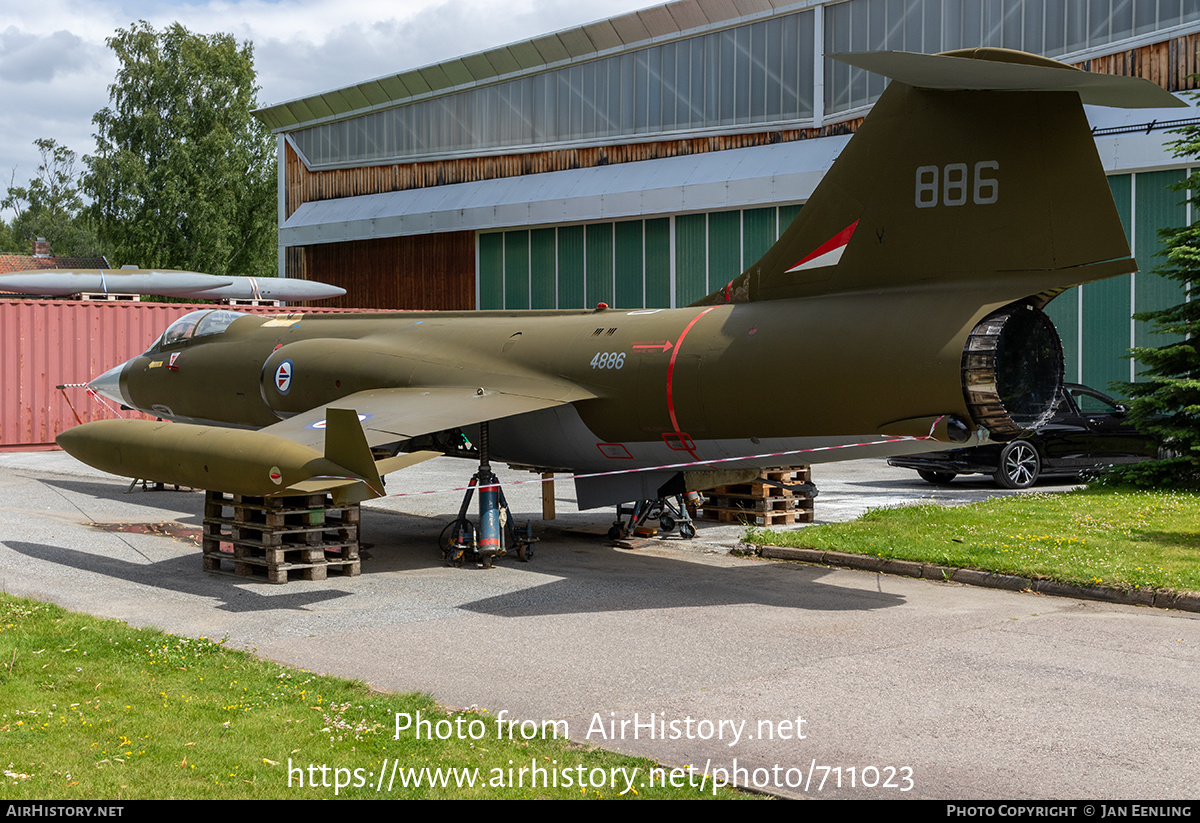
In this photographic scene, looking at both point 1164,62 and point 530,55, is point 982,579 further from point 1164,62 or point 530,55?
point 530,55

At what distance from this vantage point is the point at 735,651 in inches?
326

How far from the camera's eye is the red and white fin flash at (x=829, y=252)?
9.89m

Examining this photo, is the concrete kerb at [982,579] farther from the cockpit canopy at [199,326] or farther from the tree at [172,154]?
the tree at [172,154]

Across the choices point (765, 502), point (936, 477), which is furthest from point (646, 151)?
point (765, 502)

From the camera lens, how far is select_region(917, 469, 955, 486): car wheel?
20.1 metres

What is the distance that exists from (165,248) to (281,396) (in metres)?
45.7

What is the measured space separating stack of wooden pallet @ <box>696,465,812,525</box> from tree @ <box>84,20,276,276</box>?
4668cm

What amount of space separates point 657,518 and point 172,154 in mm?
48219

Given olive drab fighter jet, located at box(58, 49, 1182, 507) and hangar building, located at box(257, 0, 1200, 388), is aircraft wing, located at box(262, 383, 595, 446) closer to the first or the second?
olive drab fighter jet, located at box(58, 49, 1182, 507)

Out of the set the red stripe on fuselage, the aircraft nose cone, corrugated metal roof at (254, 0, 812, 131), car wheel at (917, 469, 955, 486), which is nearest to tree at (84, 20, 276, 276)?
corrugated metal roof at (254, 0, 812, 131)

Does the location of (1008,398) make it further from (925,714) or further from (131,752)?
(131,752)
